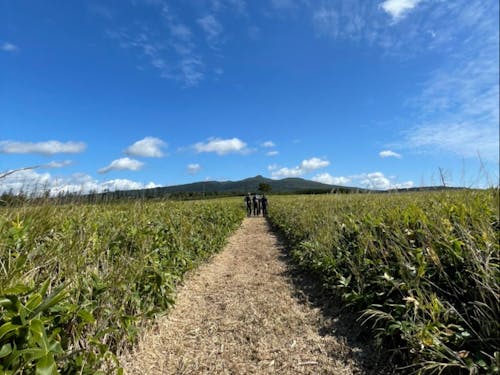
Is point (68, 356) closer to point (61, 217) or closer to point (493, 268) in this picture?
point (61, 217)

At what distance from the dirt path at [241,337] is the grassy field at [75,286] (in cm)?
40

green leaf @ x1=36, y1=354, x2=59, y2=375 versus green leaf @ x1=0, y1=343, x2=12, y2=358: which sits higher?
green leaf @ x1=0, y1=343, x2=12, y2=358

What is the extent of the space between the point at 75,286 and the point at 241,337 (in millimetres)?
2167

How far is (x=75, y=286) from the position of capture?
Result: 2.68 m

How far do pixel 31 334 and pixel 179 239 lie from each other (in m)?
4.34

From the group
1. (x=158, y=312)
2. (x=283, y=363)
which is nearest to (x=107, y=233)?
(x=158, y=312)

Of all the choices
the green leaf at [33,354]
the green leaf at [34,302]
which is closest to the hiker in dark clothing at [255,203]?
the green leaf at [34,302]

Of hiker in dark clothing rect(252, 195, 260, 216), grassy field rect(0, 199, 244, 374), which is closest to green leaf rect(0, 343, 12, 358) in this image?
grassy field rect(0, 199, 244, 374)

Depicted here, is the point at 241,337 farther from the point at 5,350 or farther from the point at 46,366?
the point at 5,350

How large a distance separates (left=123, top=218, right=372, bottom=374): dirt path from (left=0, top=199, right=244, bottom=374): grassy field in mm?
395

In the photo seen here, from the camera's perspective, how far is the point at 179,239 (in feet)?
19.8

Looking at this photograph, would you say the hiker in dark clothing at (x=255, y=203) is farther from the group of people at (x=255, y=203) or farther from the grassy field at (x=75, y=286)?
the grassy field at (x=75, y=286)

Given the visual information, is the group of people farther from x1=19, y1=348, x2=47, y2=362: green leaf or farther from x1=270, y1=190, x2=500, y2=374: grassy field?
x1=19, y1=348, x2=47, y2=362: green leaf

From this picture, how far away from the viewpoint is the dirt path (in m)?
3.19
